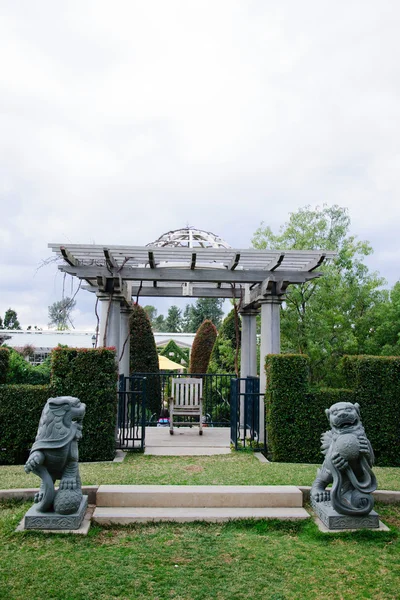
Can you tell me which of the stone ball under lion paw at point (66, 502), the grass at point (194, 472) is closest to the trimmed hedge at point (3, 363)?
the grass at point (194, 472)

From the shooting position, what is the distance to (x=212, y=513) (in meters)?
4.30

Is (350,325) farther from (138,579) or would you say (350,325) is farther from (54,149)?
(138,579)

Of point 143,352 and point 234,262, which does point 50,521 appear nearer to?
point 234,262

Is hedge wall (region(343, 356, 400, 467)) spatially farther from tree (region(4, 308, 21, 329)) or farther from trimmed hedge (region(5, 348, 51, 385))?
tree (region(4, 308, 21, 329))

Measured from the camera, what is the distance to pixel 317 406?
6.60m

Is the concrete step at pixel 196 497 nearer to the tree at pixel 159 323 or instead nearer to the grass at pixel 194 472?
the grass at pixel 194 472

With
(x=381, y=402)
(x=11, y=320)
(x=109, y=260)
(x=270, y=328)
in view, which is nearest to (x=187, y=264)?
(x=109, y=260)

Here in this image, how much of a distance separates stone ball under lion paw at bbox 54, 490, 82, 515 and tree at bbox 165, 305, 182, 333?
47.1 metres

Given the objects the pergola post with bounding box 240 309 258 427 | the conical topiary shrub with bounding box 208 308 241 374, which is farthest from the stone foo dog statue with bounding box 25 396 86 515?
the conical topiary shrub with bounding box 208 308 241 374

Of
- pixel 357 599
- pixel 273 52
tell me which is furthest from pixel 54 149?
pixel 357 599

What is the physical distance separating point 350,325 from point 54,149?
925cm

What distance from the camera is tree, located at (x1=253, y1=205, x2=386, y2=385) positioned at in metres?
12.3

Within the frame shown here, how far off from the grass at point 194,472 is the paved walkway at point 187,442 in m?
0.41

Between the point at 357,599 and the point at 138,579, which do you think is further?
the point at 138,579
